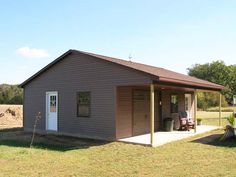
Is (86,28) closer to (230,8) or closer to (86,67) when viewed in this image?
(86,67)

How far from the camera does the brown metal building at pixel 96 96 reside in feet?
42.3

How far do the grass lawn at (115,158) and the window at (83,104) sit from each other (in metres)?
1.64

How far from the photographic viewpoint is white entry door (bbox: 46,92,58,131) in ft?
51.9

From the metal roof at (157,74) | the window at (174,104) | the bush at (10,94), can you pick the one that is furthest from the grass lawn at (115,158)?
the bush at (10,94)

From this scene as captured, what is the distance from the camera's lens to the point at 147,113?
15773 millimetres

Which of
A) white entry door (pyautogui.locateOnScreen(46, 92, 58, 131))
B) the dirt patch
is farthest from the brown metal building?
the dirt patch

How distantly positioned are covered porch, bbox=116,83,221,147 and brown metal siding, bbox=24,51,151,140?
461 mm

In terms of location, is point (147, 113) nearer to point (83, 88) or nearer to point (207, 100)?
point (83, 88)

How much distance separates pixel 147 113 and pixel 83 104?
341cm

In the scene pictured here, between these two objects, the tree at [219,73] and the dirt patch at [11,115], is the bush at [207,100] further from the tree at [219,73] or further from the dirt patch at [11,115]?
the dirt patch at [11,115]

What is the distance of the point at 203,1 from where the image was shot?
12898 millimetres

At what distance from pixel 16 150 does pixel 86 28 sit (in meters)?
8.26

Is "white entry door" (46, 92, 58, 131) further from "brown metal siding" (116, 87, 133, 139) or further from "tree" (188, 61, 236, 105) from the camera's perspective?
"tree" (188, 61, 236, 105)

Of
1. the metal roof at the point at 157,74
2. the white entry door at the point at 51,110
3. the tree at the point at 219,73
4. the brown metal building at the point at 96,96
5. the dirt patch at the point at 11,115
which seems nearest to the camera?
the metal roof at the point at 157,74
